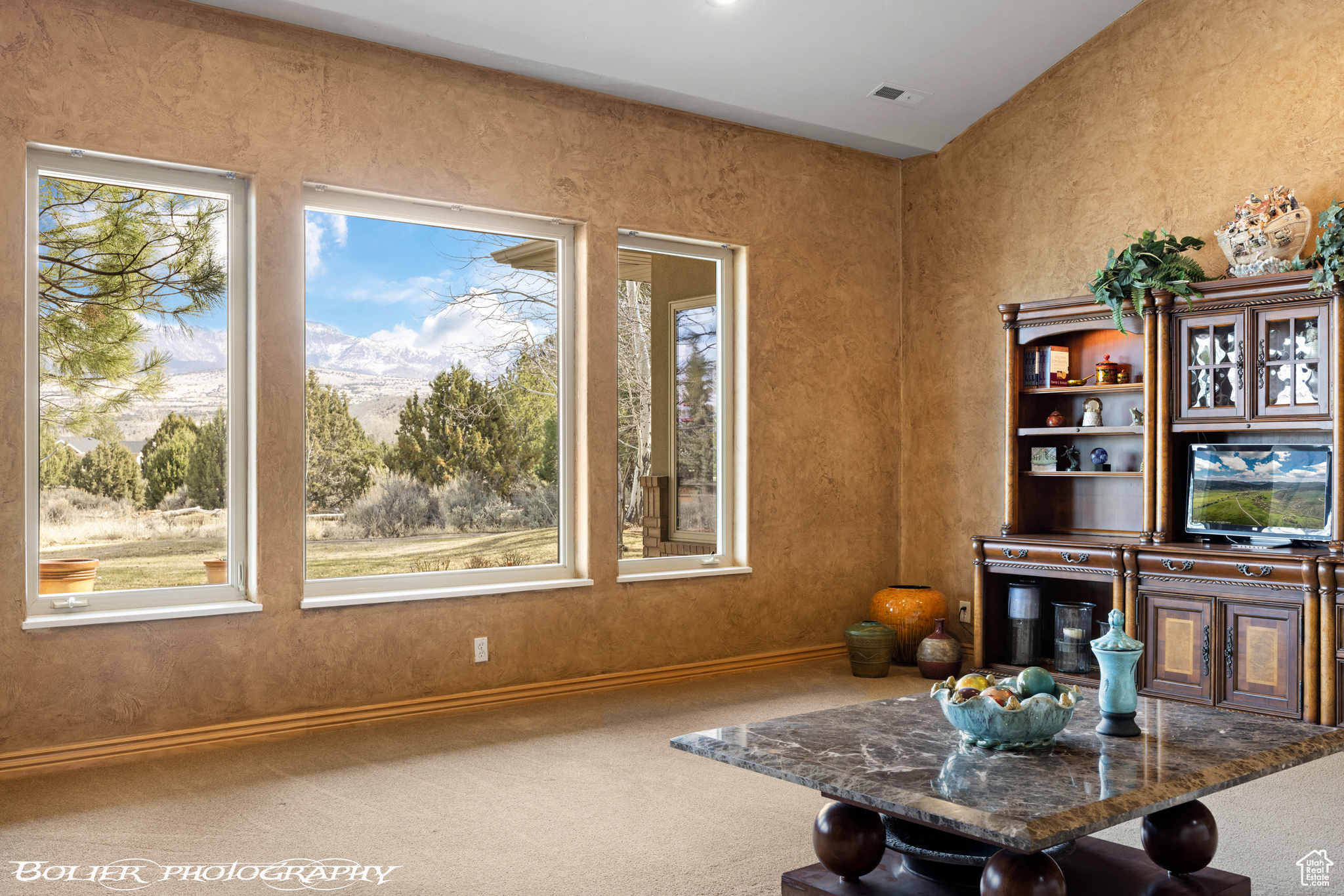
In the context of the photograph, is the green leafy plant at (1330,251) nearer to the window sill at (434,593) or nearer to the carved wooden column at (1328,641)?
the carved wooden column at (1328,641)

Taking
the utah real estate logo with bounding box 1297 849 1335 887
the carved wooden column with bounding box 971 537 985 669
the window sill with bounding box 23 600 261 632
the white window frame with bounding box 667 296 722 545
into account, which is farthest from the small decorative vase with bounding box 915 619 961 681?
the window sill with bounding box 23 600 261 632

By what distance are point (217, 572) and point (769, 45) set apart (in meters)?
3.58

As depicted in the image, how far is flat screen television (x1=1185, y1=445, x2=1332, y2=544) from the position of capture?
468 cm

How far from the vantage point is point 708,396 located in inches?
237

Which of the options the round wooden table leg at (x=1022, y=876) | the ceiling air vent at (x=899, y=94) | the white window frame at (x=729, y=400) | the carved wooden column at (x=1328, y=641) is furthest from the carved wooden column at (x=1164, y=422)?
the round wooden table leg at (x=1022, y=876)

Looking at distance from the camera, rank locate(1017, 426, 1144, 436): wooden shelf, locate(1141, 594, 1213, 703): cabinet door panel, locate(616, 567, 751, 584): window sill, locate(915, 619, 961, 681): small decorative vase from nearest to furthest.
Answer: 1. locate(1141, 594, 1213, 703): cabinet door panel
2. locate(1017, 426, 1144, 436): wooden shelf
3. locate(616, 567, 751, 584): window sill
4. locate(915, 619, 961, 681): small decorative vase

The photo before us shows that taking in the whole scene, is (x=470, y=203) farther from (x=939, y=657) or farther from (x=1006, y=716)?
(x=1006, y=716)

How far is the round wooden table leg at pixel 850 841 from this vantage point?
100.0 inches

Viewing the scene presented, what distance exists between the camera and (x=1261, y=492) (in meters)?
4.86

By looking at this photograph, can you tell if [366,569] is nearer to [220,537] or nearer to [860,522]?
[220,537]

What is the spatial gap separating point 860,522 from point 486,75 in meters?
3.37

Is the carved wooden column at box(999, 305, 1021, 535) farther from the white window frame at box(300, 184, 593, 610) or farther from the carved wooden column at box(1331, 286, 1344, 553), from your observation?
the white window frame at box(300, 184, 593, 610)

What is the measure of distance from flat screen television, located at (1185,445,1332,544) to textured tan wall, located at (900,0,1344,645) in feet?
3.33

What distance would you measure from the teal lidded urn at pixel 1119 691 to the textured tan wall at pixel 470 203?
10.1 ft
